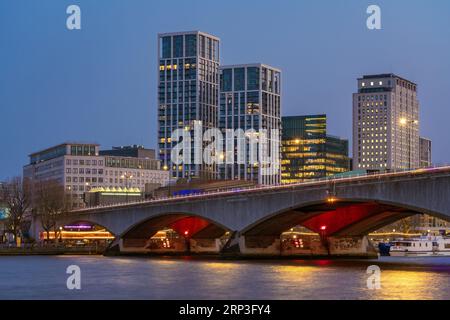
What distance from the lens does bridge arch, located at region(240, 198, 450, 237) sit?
106m

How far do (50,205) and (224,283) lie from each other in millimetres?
97971

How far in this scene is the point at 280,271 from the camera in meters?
89.4

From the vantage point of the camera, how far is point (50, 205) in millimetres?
166875

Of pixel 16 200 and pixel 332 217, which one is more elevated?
pixel 16 200

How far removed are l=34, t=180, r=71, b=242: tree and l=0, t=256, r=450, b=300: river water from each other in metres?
67.8

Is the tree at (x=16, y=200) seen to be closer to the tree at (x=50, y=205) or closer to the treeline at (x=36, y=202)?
the treeline at (x=36, y=202)

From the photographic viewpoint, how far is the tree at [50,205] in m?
166

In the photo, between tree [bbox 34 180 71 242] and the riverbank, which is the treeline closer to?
tree [bbox 34 180 71 242]

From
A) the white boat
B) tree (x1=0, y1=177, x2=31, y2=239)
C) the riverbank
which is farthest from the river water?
tree (x1=0, y1=177, x2=31, y2=239)

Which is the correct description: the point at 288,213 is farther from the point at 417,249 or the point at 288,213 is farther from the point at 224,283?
the point at 417,249

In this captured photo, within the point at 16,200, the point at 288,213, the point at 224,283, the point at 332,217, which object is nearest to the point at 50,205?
the point at 16,200
